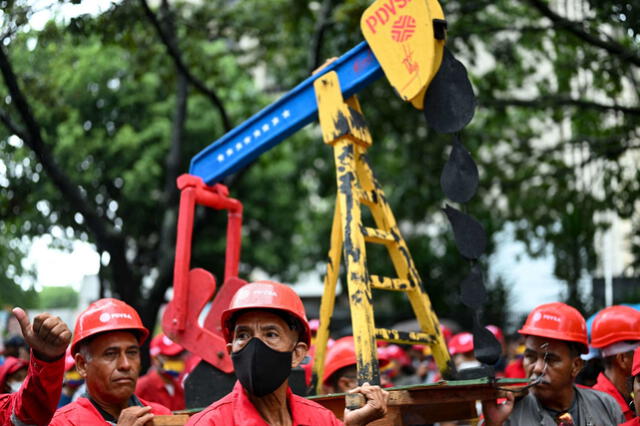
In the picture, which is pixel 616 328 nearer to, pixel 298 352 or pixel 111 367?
pixel 298 352

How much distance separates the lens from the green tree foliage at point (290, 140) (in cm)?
1057

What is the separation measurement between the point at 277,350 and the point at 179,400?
4.88 metres

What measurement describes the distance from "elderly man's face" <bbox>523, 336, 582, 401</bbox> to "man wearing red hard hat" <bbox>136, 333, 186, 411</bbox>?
3204 millimetres

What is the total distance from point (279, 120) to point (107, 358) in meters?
2.03

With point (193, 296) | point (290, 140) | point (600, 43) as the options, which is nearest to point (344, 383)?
point (193, 296)

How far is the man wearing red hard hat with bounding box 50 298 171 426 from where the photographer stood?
14.4 feet

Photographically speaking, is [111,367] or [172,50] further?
[172,50]

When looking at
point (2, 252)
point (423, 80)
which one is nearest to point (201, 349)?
point (423, 80)

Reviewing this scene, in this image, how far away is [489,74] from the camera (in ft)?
42.7

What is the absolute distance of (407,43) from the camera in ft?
16.3

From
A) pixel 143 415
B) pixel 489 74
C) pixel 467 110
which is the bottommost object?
pixel 143 415

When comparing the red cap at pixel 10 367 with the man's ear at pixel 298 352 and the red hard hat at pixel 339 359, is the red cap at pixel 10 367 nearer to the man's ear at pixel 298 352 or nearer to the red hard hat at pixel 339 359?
the red hard hat at pixel 339 359

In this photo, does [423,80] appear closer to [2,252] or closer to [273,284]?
[273,284]

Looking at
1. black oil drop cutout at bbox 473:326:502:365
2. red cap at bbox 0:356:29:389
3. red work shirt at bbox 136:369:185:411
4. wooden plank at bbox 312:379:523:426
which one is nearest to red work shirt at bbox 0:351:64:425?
wooden plank at bbox 312:379:523:426
